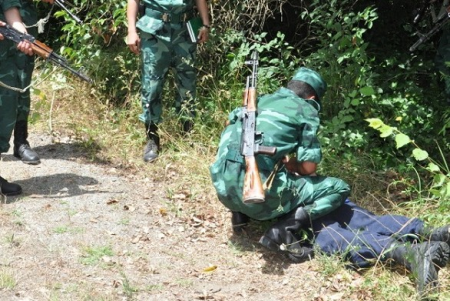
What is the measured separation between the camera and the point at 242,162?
16.3 ft

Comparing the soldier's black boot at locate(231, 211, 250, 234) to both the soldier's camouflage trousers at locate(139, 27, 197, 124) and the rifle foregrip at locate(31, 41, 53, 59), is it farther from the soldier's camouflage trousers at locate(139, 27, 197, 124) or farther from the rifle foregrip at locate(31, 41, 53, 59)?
the rifle foregrip at locate(31, 41, 53, 59)

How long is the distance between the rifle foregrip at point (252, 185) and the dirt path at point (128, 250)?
22.1 inches

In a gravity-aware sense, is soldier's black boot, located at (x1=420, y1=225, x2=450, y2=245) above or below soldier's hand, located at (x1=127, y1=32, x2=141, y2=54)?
below

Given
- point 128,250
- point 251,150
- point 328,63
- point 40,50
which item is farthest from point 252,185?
point 328,63

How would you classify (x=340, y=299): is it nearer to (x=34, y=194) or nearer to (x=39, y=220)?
(x=39, y=220)

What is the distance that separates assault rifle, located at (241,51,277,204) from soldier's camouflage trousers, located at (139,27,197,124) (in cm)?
131

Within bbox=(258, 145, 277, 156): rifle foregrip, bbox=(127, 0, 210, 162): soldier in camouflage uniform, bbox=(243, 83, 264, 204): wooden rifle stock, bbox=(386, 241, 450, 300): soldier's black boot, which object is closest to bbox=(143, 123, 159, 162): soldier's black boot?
bbox=(127, 0, 210, 162): soldier in camouflage uniform

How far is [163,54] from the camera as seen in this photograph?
252 inches

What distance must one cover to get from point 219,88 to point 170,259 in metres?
2.71

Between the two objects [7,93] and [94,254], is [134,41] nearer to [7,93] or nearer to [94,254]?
[7,93]

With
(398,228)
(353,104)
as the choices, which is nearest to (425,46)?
(353,104)

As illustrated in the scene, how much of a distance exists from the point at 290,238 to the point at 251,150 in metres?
0.62

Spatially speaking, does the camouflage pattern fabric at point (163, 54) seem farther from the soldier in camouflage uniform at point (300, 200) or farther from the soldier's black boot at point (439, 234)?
the soldier's black boot at point (439, 234)

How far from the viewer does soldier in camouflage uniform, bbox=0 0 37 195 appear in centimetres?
570
